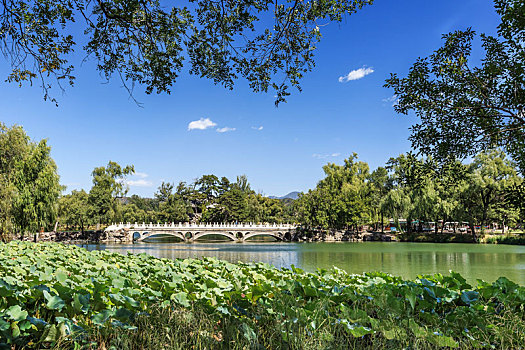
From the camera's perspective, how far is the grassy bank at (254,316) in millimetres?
2268

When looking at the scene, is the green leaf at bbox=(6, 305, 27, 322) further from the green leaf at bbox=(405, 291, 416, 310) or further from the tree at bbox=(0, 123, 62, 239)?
the tree at bbox=(0, 123, 62, 239)

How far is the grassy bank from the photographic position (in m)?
2.27

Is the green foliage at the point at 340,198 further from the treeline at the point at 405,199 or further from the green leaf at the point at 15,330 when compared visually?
the green leaf at the point at 15,330

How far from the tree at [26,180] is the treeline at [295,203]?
0.06 metres

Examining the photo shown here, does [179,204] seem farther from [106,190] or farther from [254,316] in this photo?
[254,316]

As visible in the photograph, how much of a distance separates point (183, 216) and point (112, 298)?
5462 centimetres

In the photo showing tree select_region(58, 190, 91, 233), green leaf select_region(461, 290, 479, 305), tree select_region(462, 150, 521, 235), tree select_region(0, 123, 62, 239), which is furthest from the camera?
tree select_region(58, 190, 91, 233)

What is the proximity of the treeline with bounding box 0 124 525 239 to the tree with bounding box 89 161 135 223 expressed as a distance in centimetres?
12

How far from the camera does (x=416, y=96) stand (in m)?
5.27

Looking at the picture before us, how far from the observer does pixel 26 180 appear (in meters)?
23.1

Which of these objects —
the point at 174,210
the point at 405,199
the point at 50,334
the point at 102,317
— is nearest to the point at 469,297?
the point at 102,317

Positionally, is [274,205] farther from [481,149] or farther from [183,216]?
[481,149]

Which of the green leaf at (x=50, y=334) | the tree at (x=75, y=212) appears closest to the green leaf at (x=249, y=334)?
the green leaf at (x=50, y=334)

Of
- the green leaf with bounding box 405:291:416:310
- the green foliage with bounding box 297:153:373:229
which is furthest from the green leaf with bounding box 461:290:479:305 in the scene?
the green foliage with bounding box 297:153:373:229
